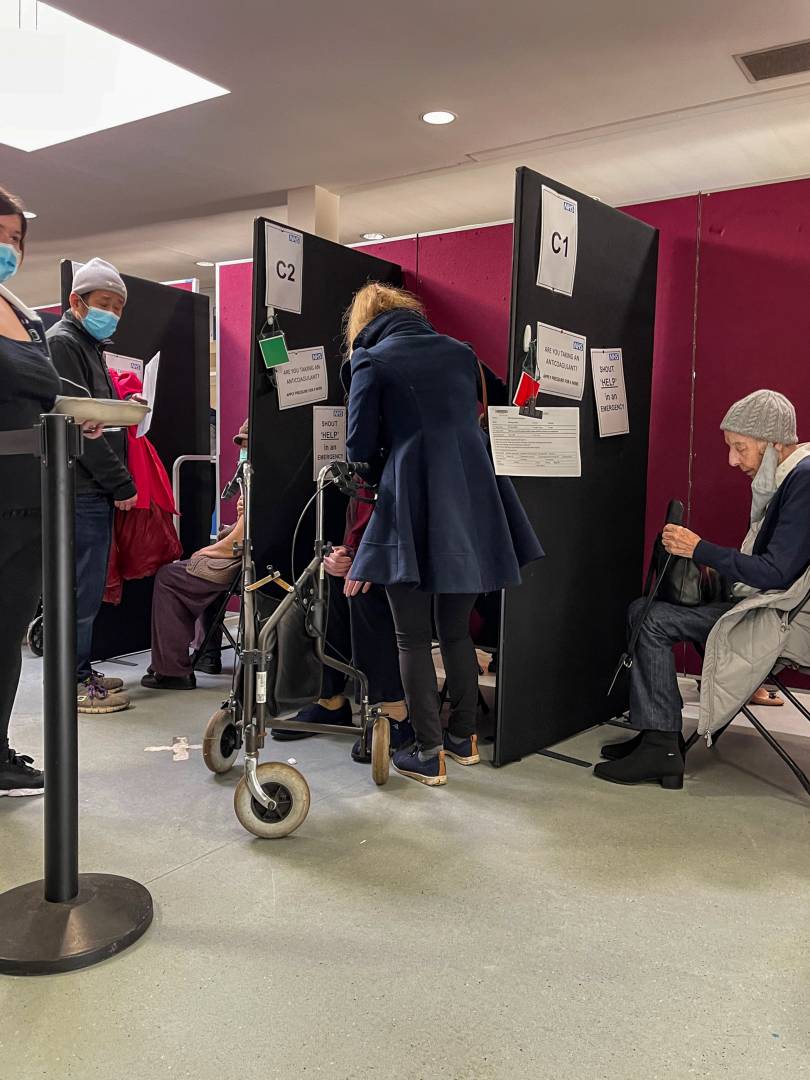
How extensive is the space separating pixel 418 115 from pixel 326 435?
7.95ft

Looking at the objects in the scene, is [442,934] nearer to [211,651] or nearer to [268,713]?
[268,713]

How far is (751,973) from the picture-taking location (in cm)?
179

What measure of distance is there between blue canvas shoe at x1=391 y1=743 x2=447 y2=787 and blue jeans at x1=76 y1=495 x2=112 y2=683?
141 centimetres

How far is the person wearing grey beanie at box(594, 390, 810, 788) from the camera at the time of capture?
273 centimetres

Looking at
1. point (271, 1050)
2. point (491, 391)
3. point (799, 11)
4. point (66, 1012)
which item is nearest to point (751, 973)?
point (271, 1050)

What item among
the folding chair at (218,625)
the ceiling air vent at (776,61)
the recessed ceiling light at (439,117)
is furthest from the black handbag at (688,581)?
the recessed ceiling light at (439,117)

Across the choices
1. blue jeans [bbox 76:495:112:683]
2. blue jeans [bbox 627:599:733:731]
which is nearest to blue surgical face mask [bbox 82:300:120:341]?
blue jeans [bbox 76:495:112:683]

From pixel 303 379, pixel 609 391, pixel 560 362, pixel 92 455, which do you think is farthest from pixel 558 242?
pixel 92 455

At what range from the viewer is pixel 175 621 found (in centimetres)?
394

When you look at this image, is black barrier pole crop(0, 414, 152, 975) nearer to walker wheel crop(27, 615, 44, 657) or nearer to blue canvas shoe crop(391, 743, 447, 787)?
blue canvas shoe crop(391, 743, 447, 787)

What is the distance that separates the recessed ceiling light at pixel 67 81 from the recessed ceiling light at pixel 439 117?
1295 mm

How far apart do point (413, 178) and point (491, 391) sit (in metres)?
3.59

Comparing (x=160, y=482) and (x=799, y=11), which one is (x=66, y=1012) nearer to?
(x=160, y=482)

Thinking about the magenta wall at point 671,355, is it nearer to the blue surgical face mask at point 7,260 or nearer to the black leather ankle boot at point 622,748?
the black leather ankle boot at point 622,748
